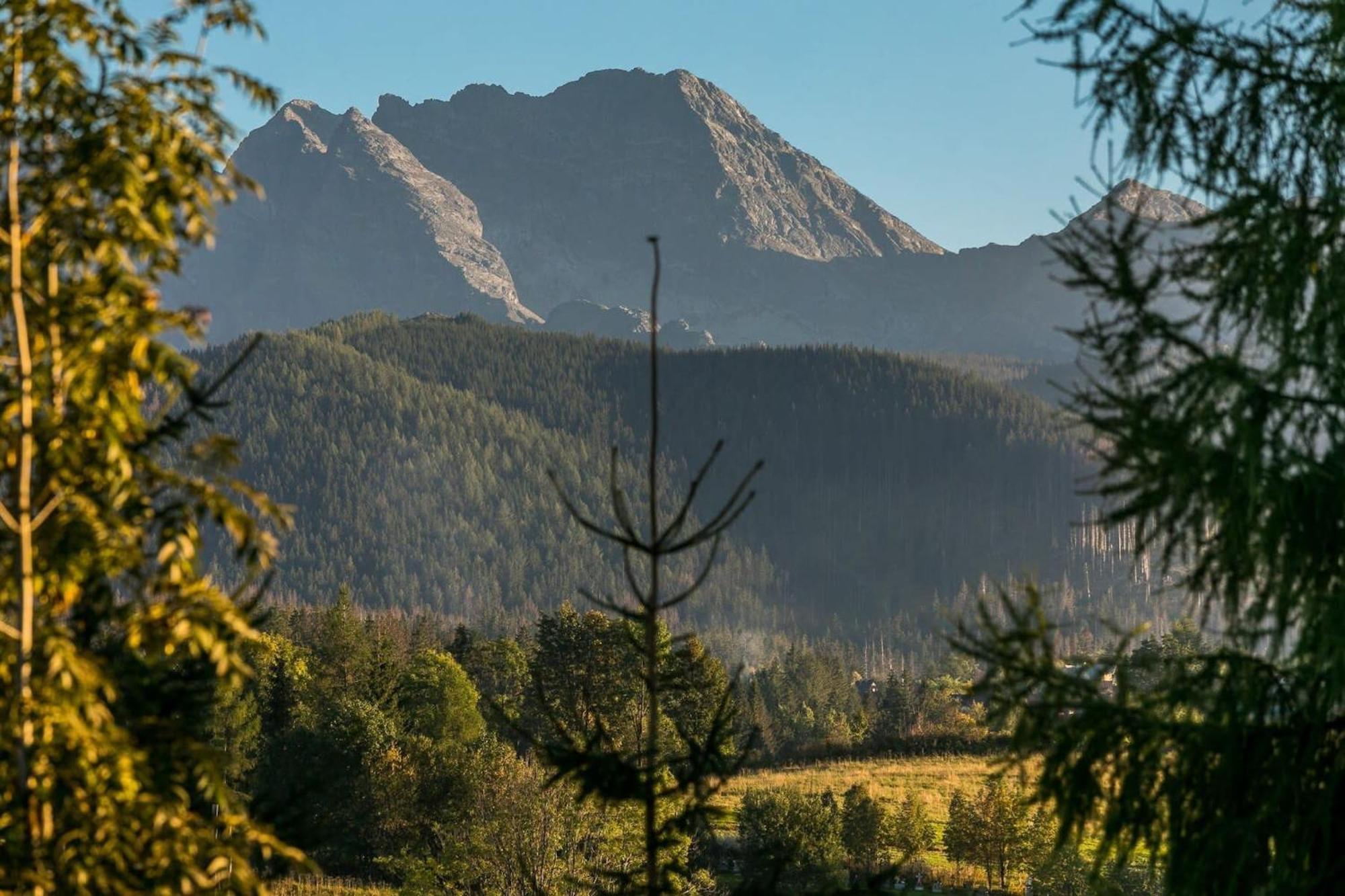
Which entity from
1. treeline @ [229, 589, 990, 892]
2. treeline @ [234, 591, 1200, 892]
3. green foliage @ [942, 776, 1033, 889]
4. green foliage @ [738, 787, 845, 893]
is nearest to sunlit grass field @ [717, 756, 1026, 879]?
treeline @ [234, 591, 1200, 892]

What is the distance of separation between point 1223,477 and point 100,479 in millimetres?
5738

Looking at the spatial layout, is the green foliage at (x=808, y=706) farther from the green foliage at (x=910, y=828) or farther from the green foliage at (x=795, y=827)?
the green foliage at (x=795, y=827)

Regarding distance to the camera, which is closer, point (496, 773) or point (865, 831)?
point (496, 773)

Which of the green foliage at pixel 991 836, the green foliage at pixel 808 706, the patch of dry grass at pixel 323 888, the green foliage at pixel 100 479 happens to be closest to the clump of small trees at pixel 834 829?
the green foliage at pixel 991 836

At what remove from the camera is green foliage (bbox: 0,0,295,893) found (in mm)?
5945

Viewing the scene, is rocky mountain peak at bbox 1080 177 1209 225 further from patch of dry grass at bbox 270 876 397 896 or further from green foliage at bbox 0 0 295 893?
patch of dry grass at bbox 270 876 397 896

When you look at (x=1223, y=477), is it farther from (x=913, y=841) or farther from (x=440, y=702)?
(x=440, y=702)

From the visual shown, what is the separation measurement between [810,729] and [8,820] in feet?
311

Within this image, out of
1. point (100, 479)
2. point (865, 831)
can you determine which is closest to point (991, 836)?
point (865, 831)

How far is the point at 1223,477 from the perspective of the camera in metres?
7.94

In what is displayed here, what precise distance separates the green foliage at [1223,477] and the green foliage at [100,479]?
4554 millimetres

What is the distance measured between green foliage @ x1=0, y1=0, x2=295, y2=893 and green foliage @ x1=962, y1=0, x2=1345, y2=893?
4554mm

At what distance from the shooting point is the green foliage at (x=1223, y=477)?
7.87 meters

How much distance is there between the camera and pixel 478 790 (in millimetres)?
42844
